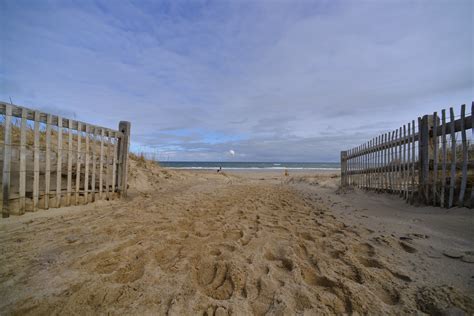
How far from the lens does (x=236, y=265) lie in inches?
88.1

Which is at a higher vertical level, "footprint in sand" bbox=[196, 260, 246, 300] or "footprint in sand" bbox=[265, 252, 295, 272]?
"footprint in sand" bbox=[265, 252, 295, 272]

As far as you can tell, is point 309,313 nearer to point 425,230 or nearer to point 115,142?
point 425,230

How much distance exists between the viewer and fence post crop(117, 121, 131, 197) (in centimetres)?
626

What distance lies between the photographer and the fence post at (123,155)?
20.5 feet

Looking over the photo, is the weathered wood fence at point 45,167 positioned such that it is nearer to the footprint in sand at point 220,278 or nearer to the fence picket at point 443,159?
the footprint in sand at point 220,278

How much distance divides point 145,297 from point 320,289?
1.41 meters

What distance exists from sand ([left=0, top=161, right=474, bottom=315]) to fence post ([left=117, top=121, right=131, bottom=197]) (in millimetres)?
2244

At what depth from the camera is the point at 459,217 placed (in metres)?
3.58

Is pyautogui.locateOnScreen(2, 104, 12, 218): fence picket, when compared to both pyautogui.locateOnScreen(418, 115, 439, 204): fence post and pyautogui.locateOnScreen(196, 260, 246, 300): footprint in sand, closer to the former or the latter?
pyautogui.locateOnScreen(196, 260, 246, 300): footprint in sand

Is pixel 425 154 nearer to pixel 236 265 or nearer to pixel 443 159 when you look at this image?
pixel 443 159

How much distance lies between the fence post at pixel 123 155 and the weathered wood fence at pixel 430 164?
708 centimetres

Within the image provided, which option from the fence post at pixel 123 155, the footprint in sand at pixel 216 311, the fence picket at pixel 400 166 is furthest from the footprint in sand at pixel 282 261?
the fence post at pixel 123 155

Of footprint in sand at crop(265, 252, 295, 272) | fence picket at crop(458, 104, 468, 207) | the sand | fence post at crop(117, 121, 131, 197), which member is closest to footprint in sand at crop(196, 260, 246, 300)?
the sand

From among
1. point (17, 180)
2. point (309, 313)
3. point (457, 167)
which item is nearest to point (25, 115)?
point (17, 180)
